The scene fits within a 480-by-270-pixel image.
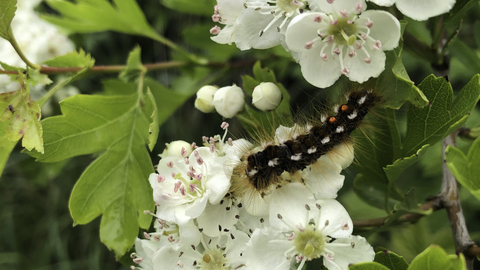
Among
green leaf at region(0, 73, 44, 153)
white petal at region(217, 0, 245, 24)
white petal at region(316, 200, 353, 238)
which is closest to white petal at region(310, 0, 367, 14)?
white petal at region(217, 0, 245, 24)

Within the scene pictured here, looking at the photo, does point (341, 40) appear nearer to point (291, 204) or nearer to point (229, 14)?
point (229, 14)

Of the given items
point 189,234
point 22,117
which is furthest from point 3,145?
point 189,234

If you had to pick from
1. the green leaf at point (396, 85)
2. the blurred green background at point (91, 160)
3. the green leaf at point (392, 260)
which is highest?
the green leaf at point (396, 85)

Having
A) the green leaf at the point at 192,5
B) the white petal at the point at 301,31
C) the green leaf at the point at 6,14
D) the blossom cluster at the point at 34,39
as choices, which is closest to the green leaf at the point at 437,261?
the white petal at the point at 301,31

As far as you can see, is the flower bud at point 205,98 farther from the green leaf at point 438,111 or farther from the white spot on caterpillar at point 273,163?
the green leaf at point 438,111

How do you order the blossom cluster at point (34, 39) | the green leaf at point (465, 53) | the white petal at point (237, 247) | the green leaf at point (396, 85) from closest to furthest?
the green leaf at point (396, 85) → the white petal at point (237, 247) → the green leaf at point (465, 53) → the blossom cluster at point (34, 39)

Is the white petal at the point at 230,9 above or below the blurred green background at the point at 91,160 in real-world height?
above

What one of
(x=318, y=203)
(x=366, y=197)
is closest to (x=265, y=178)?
(x=318, y=203)
